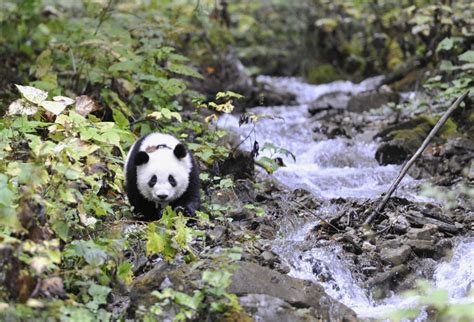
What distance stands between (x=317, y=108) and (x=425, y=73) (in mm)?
2315

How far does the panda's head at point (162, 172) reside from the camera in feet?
18.0

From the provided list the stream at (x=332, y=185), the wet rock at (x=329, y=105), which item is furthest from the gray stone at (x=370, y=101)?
the stream at (x=332, y=185)

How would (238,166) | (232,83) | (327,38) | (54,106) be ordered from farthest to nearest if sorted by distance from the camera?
(327,38) → (232,83) → (238,166) → (54,106)

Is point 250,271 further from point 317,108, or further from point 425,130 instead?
point 317,108

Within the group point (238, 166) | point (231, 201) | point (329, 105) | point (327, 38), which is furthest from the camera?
point (327, 38)

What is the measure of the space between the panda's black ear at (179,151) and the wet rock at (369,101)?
7.03 m

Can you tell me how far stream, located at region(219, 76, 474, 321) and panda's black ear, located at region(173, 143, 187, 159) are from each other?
1.17 metres

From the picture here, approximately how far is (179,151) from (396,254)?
6.98ft

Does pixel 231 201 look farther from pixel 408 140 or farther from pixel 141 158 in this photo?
pixel 408 140

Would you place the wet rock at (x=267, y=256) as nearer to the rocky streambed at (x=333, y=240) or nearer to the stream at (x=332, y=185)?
the rocky streambed at (x=333, y=240)

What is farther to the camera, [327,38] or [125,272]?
[327,38]

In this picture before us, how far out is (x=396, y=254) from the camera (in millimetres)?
5156

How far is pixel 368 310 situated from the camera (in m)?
4.64

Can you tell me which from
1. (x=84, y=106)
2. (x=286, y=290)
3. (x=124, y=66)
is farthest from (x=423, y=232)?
(x=124, y=66)
